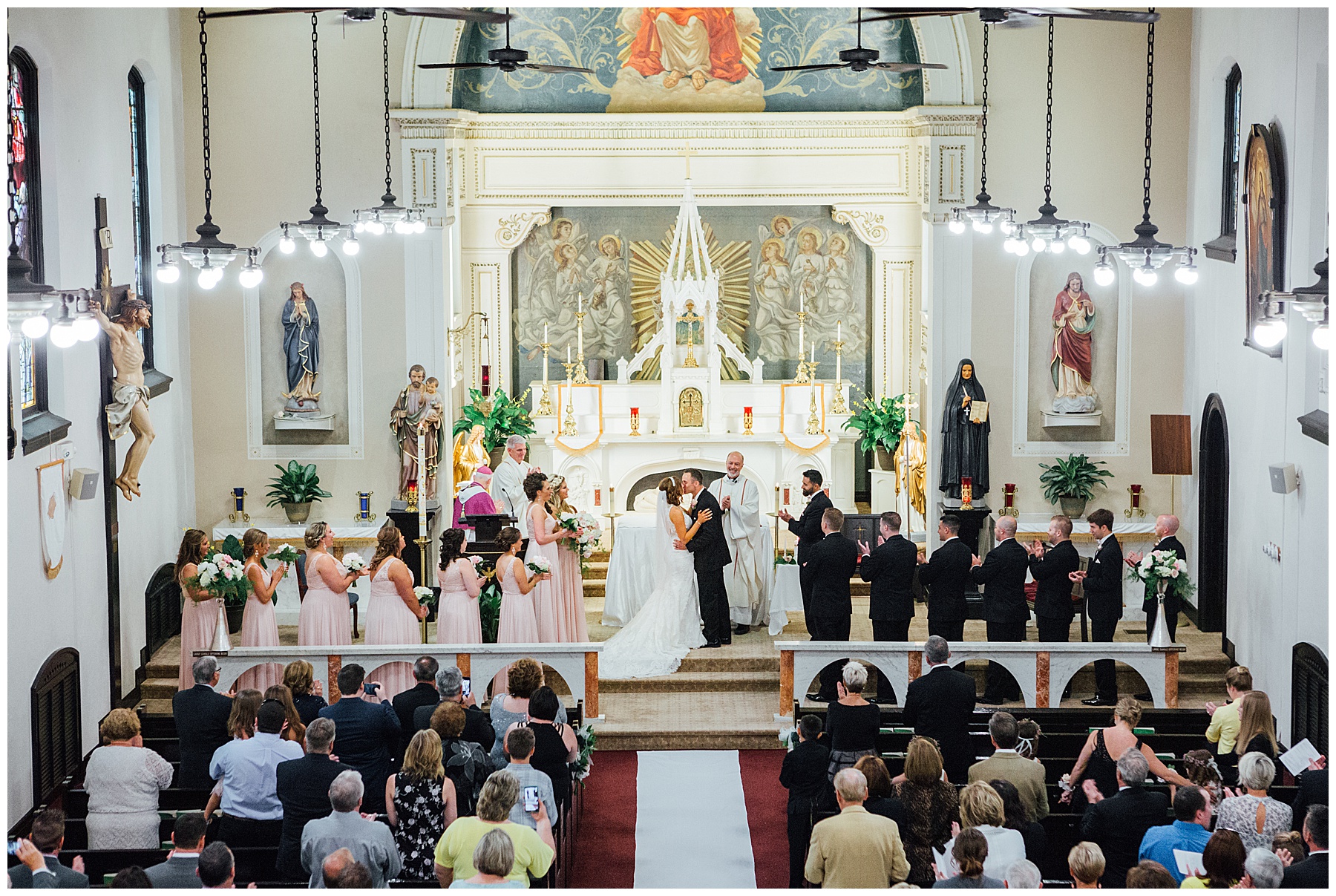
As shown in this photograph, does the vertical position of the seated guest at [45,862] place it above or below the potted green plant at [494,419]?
below

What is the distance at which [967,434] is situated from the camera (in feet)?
49.3

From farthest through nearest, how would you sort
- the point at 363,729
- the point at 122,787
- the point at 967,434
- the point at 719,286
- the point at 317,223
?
1. the point at 719,286
2. the point at 967,434
3. the point at 317,223
4. the point at 363,729
5. the point at 122,787

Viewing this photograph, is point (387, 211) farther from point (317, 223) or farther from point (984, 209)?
point (984, 209)

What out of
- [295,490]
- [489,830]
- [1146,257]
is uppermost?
[1146,257]

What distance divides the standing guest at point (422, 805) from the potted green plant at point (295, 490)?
778 centimetres

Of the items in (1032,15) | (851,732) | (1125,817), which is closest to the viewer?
(1125,817)

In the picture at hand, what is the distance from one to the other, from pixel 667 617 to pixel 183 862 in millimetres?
6477

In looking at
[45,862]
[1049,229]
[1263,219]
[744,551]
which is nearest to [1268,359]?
[1263,219]

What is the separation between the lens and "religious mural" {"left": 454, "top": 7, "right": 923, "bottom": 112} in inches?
654

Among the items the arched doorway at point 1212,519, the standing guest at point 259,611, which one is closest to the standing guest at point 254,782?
the standing guest at point 259,611

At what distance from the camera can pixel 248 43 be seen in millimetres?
14695

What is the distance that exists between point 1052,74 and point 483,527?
7.02 metres

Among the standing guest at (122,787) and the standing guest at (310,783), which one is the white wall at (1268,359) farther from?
the standing guest at (122,787)

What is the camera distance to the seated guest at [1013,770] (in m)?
7.68
